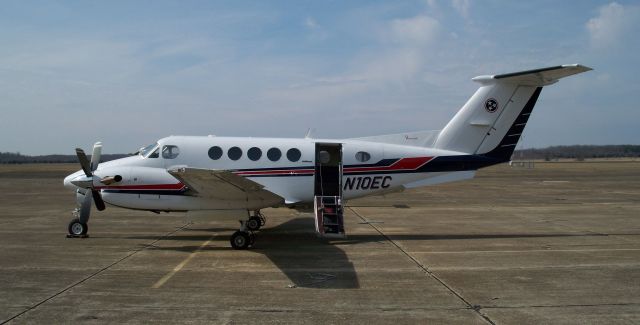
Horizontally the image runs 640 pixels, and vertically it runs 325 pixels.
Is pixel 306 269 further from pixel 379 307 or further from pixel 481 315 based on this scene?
pixel 481 315

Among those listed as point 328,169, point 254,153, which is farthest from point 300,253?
point 254,153

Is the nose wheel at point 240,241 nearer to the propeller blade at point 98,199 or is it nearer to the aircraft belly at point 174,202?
the aircraft belly at point 174,202

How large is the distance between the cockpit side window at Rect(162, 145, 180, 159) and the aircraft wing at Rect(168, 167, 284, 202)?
1.29m

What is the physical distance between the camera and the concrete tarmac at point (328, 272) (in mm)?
6566

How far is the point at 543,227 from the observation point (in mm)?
14633

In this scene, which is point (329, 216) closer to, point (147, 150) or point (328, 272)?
point (328, 272)

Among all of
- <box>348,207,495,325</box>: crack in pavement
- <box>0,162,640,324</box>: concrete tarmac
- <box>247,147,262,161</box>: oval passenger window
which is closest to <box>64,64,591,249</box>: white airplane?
<box>247,147,262,161</box>: oval passenger window

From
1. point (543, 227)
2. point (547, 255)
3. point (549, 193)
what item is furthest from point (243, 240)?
point (549, 193)

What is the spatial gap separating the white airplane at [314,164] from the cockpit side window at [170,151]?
2cm

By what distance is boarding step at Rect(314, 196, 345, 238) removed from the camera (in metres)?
10.5

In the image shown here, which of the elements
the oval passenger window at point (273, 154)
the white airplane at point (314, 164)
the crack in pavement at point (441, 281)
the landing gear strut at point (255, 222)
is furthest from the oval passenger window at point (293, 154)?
the crack in pavement at point (441, 281)

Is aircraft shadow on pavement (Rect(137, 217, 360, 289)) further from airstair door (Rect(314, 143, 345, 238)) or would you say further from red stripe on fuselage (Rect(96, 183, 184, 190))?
red stripe on fuselage (Rect(96, 183, 184, 190))

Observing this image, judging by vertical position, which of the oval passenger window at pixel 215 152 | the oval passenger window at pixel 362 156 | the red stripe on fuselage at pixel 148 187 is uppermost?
the oval passenger window at pixel 215 152

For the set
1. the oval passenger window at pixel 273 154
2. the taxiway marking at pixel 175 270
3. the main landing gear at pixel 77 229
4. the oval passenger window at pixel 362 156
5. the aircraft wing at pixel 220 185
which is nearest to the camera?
the taxiway marking at pixel 175 270
